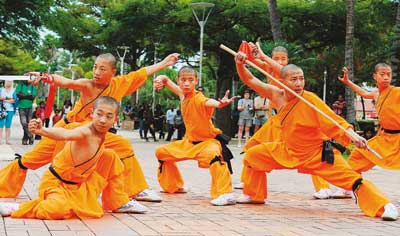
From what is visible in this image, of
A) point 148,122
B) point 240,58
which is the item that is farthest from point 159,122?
point 240,58

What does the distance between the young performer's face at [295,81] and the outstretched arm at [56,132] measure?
2596mm

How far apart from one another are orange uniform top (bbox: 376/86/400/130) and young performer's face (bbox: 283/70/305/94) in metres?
1.76

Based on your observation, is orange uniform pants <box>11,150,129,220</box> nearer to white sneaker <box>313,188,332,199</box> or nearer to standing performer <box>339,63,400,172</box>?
white sneaker <box>313,188,332,199</box>

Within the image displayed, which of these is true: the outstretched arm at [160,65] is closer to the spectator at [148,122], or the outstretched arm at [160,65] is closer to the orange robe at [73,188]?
the orange robe at [73,188]

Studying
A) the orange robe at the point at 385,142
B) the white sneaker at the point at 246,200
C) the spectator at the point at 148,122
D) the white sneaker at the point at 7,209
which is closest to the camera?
the white sneaker at the point at 7,209

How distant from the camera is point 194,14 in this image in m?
26.5

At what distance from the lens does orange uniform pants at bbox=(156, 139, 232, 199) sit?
317 inches

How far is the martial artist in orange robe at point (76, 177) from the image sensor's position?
6316 mm

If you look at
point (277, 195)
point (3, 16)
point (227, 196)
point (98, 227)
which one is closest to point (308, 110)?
point (227, 196)

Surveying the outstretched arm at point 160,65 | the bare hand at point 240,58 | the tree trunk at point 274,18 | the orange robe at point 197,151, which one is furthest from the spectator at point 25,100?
the bare hand at point 240,58

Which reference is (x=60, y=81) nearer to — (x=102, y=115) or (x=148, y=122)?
(x=102, y=115)

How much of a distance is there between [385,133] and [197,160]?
263 centimetres

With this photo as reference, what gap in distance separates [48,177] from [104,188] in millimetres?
658

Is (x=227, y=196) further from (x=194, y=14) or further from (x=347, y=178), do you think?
(x=194, y=14)
